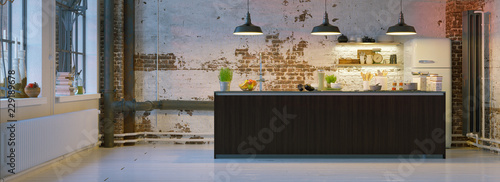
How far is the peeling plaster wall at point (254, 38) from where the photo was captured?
9.02 m

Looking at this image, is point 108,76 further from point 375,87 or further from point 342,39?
point 375,87

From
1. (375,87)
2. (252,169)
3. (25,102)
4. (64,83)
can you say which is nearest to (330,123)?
(375,87)

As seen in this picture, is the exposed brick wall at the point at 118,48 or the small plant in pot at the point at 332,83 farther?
the exposed brick wall at the point at 118,48

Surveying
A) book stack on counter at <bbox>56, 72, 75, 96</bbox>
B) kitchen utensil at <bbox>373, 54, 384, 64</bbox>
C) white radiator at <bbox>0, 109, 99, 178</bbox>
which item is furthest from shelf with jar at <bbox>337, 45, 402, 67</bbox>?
book stack on counter at <bbox>56, 72, 75, 96</bbox>

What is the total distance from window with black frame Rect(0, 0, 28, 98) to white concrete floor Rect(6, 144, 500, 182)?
1.17 meters

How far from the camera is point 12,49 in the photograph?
596 centimetres

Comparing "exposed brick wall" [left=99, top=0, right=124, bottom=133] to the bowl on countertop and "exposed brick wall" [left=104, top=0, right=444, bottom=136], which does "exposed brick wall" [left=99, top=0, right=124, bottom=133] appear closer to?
"exposed brick wall" [left=104, top=0, right=444, bottom=136]

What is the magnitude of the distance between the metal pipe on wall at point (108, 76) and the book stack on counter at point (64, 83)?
4.43 feet

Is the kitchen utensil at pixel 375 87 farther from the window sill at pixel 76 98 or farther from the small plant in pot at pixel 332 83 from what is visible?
the window sill at pixel 76 98

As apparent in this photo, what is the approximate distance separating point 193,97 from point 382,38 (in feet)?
12.6

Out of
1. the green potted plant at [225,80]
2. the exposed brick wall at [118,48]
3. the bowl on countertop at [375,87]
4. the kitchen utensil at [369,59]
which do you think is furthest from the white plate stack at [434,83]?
the exposed brick wall at [118,48]

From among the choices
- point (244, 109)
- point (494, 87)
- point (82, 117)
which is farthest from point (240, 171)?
point (494, 87)

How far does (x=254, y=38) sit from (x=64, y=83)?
11.9ft

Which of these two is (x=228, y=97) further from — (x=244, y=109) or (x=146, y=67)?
(x=146, y=67)
